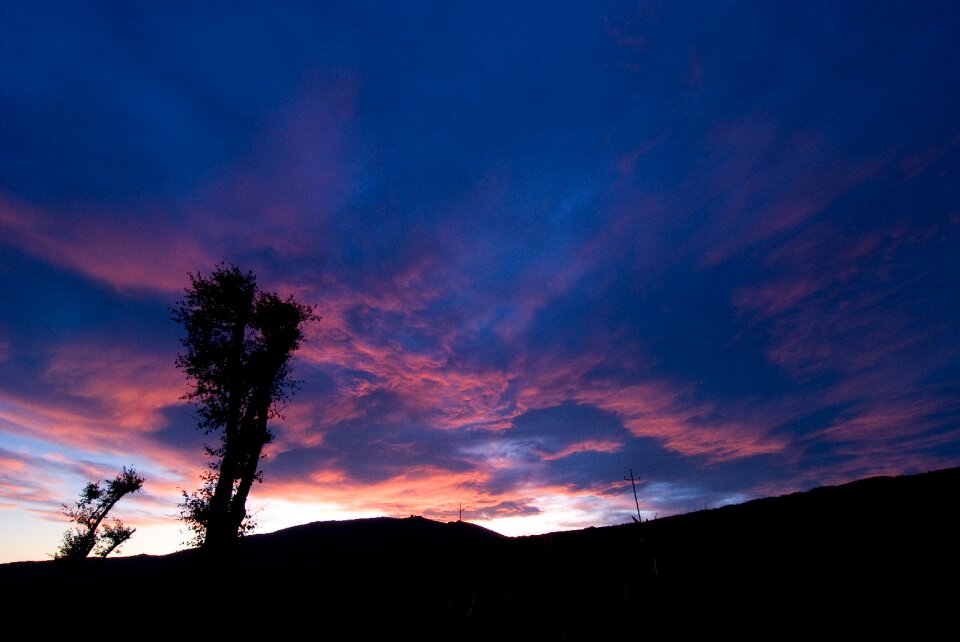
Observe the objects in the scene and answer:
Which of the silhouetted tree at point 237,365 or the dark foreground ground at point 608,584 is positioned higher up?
the silhouetted tree at point 237,365

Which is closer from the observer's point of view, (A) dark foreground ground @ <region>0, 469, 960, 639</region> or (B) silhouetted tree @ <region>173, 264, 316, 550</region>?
(A) dark foreground ground @ <region>0, 469, 960, 639</region>

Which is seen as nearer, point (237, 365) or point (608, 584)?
point (608, 584)

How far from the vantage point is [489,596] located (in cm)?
550

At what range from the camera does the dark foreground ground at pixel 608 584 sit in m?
3.14

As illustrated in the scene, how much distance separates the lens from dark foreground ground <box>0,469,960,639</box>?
3.14m

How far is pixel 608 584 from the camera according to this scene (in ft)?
15.7

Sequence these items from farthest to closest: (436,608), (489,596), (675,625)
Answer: (436,608)
(489,596)
(675,625)

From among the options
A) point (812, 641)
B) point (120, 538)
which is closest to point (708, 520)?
point (812, 641)

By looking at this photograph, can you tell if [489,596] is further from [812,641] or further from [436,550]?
[812,641]

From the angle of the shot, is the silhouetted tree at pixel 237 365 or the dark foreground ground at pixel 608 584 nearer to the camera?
the dark foreground ground at pixel 608 584

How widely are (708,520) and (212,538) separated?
720 inches

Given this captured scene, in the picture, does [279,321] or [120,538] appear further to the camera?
[120,538]

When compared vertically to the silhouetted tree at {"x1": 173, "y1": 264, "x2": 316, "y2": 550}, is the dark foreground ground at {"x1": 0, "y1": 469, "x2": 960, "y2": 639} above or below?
below

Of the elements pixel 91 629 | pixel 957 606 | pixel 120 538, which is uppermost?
pixel 120 538
